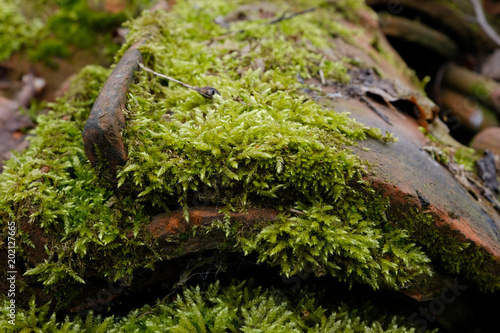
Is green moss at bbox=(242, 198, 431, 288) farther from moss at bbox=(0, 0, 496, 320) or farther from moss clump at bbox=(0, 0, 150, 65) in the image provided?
moss clump at bbox=(0, 0, 150, 65)

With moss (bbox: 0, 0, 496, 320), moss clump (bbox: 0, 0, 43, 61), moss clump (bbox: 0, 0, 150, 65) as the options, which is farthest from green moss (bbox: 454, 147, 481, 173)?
moss clump (bbox: 0, 0, 43, 61)

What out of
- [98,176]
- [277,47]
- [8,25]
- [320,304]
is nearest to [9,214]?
[98,176]

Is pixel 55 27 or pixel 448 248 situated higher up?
pixel 55 27

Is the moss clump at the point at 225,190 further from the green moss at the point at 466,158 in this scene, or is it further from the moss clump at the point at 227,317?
the green moss at the point at 466,158

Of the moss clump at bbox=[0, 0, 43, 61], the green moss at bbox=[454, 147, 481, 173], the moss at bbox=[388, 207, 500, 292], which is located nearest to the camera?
the moss at bbox=[388, 207, 500, 292]

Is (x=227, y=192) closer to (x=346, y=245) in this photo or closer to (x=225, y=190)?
(x=225, y=190)

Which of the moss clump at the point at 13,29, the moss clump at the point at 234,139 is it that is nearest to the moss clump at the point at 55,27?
the moss clump at the point at 13,29

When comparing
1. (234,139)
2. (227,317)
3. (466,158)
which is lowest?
(227,317)

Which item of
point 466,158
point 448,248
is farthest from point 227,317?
point 466,158

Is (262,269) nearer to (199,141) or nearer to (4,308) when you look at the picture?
(199,141)
